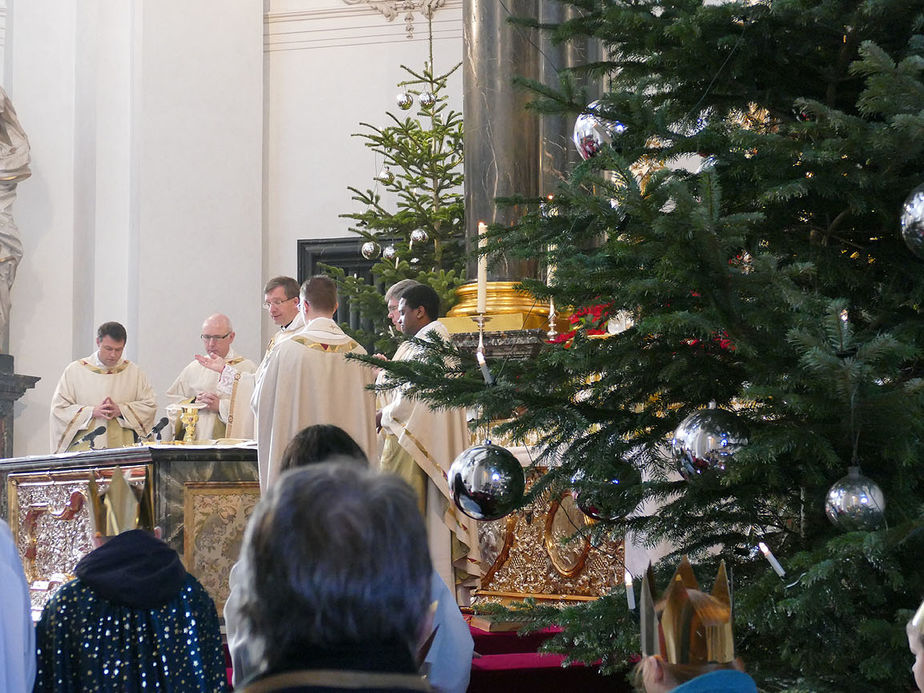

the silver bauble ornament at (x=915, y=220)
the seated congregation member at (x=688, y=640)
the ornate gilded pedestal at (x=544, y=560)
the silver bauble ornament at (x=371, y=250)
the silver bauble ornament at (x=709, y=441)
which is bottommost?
the ornate gilded pedestal at (x=544, y=560)

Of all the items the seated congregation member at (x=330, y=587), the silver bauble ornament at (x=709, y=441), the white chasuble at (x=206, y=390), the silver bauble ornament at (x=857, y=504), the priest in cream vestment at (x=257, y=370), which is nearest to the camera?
the seated congregation member at (x=330, y=587)

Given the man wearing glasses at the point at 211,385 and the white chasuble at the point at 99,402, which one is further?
the white chasuble at the point at 99,402

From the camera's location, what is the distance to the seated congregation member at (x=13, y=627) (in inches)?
120

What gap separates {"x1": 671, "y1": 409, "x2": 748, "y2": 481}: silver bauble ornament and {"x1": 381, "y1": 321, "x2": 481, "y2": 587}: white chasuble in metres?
3.73

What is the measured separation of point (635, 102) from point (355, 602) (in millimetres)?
2046

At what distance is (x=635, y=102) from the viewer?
3178 mm

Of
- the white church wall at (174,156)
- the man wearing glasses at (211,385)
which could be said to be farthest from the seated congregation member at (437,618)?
the white church wall at (174,156)

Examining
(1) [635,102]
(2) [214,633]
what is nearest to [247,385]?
(2) [214,633]

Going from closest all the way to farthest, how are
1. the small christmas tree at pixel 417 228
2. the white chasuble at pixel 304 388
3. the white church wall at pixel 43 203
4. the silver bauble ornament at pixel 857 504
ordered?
the silver bauble ornament at pixel 857 504 → the white chasuble at pixel 304 388 → the small christmas tree at pixel 417 228 → the white church wall at pixel 43 203

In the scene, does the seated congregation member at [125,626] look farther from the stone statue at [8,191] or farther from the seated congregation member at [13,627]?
the stone statue at [8,191]

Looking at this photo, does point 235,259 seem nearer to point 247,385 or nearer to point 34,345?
point 34,345

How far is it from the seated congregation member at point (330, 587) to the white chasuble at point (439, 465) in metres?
5.01

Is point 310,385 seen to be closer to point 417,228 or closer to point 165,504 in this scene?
point 165,504

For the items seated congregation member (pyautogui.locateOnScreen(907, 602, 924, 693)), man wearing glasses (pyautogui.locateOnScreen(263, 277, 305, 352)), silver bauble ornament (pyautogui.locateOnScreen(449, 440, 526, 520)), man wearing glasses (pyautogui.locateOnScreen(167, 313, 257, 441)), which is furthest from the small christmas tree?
seated congregation member (pyautogui.locateOnScreen(907, 602, 924, 693))
